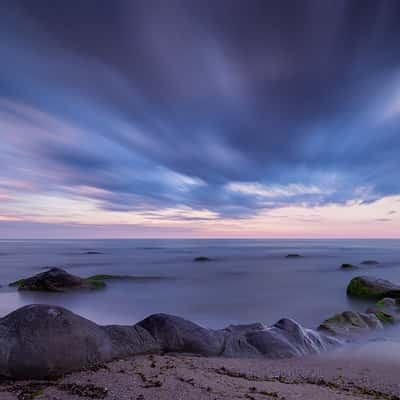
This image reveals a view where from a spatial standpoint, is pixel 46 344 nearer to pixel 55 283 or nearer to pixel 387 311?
pixel 387 311

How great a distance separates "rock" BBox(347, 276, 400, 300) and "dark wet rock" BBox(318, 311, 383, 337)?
212 inches

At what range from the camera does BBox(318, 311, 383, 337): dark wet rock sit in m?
8.07

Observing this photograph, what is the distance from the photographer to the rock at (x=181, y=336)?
622 centimetres

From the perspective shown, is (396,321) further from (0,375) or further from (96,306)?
(96,306)

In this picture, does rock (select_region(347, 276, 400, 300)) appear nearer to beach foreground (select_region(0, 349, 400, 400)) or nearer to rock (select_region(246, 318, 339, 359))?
rock (select_region(246, 318, 339, 359))

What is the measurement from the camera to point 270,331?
6.99 metres

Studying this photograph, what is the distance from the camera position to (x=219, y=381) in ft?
14.5

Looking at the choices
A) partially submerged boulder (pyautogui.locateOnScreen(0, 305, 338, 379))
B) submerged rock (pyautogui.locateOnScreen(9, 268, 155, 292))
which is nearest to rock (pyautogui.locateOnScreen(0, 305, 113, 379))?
partially submerged boulder (pyautogui.locateOnScreen(0, 305, 338, 379))

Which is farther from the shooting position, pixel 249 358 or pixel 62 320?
pixel 249 358

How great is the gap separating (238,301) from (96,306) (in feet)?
22.2

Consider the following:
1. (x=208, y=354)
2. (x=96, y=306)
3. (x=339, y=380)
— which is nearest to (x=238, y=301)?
(x=96, y=306)

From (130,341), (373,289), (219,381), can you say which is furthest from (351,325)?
(373,289)

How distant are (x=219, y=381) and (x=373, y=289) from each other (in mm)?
13018

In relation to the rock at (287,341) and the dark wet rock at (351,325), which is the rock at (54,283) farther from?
the dark wet rock at (351,325)
